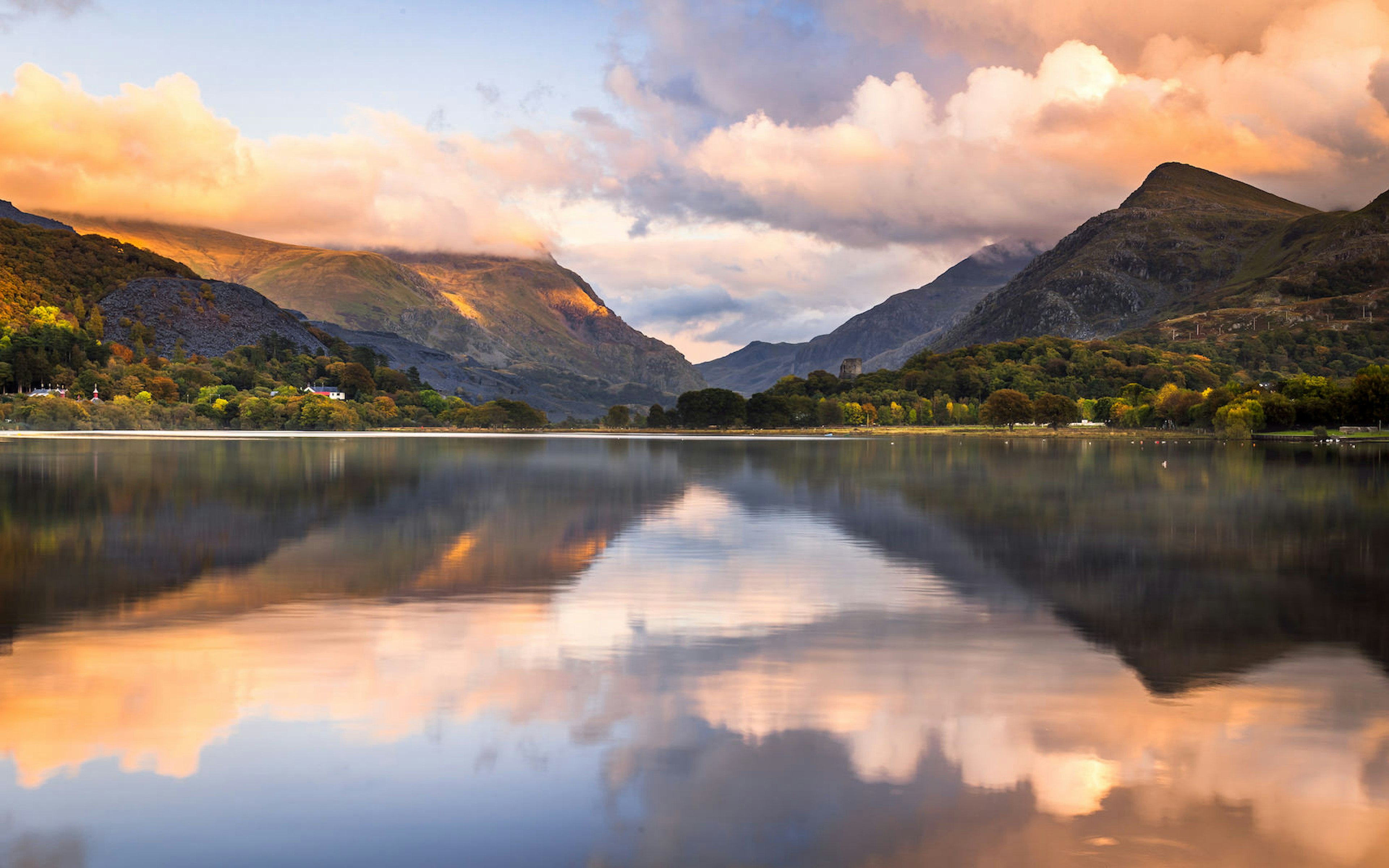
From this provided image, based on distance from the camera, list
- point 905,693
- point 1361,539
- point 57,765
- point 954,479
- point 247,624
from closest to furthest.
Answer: point 57,765 < point 905,693 < point 247,624 < point 1361,539 < point 954,479

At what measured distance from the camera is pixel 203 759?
1401 centimetres

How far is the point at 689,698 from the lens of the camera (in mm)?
17062

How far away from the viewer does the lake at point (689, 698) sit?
1175cm

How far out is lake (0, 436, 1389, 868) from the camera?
1175 centimetres

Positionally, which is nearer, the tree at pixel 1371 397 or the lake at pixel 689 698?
the lake at pixel 689 698

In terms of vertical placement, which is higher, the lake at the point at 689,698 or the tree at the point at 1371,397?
the tree at the point at 1371,397

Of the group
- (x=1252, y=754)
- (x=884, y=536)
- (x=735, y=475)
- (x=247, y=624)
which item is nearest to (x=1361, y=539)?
(x=884, y=536)

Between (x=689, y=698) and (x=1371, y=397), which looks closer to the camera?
(x=689, y=698)

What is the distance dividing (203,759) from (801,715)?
29.2 ft

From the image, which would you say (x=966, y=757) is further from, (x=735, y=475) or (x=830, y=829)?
(x=735, y=475)

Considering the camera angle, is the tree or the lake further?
the tree

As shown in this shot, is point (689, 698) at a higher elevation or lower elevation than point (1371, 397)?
lower

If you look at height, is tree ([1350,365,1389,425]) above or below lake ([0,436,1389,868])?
above

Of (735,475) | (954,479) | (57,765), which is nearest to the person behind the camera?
(57,765)
